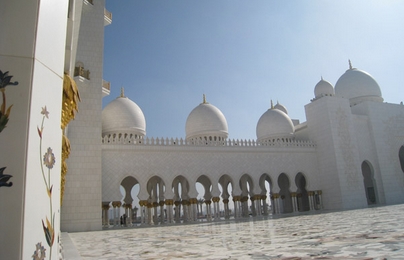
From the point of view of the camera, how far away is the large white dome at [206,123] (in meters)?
18.1

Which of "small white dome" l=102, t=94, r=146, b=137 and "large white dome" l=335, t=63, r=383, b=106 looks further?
"large white dome" l=335, t=63, r=383, b=106

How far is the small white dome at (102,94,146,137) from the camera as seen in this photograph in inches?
631

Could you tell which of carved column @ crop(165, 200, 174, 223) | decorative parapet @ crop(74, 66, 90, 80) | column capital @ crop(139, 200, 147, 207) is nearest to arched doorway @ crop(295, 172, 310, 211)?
carved column @ crop(165, 200, 174, 223)

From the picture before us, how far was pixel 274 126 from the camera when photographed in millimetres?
19672

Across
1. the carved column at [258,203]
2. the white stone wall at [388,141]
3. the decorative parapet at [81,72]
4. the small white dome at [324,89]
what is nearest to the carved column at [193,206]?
the carved column at [258,203]

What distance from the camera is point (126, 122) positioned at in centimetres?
1611

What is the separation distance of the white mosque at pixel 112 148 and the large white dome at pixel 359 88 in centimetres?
7

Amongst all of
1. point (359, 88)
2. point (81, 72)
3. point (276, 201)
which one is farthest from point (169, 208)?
point (359, 88)

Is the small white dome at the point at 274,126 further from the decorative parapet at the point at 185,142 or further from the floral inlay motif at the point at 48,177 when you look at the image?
the floral inlay motif at the point at 48,177

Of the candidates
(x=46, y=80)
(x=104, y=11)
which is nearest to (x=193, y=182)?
(x=104, y=11)

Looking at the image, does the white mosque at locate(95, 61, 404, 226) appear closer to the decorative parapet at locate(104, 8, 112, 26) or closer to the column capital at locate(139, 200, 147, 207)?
the column capital at locate(139, 200, 147, 207)

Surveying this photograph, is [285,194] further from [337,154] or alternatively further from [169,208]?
[169,208]

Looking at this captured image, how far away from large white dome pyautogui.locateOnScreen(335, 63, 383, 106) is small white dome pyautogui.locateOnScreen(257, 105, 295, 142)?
4.52 m

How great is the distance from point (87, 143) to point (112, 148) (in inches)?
50.6
